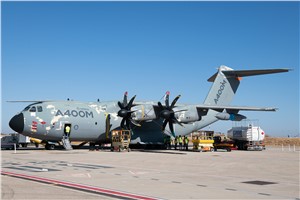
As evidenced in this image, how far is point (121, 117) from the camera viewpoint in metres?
35.2

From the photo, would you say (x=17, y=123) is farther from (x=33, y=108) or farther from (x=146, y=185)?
(x=146, y=185)

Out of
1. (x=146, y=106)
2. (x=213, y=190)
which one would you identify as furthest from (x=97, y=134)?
(x=213, y=190)

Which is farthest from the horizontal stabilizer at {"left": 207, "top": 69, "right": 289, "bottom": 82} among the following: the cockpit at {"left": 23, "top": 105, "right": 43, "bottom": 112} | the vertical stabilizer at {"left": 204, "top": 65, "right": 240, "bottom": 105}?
the cockpit at {"left": 23, "top": 105, "right": 43, "bottom": 112}

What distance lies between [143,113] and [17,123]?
36.4ft

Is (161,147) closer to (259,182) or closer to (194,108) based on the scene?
(194,108)

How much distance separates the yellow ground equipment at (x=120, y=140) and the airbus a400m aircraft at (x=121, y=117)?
0.89m

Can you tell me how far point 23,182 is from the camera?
12.0 m

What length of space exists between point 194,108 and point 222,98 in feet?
21.8

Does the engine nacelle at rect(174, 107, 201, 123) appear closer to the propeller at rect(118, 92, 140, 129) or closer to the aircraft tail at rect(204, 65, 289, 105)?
the propeller at rect(118, 92, 140, 129)

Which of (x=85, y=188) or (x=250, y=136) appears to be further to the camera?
(x=250, y=136)

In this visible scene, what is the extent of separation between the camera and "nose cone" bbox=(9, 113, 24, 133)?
101ft

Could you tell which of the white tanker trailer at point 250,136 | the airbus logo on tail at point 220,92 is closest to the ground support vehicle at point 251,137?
the white tanker trailer at point 250,136

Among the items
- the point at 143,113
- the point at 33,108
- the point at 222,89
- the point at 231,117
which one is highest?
the point at 222,89

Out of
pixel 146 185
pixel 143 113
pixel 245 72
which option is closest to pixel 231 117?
pixel 245 72
